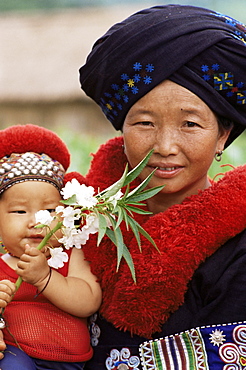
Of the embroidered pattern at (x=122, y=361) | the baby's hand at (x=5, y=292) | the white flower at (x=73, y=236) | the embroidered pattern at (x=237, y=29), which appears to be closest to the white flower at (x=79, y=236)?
the white flower at (x=73, y=236)

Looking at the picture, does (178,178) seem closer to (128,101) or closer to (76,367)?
(128,101)

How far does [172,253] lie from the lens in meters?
2.66

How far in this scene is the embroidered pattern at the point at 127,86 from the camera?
8.98 ft

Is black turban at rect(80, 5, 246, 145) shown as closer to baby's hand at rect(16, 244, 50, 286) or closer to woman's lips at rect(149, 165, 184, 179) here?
woman's lips at rect(149, 165, 184, 179)

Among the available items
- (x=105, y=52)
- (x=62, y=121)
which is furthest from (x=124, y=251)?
(x=62, y=121)

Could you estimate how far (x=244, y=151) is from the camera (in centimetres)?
705

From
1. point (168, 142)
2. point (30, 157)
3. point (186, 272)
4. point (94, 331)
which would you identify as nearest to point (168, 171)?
point (168, 142)

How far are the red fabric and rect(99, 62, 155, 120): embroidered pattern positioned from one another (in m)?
0.88

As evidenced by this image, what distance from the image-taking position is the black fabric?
2586 mm

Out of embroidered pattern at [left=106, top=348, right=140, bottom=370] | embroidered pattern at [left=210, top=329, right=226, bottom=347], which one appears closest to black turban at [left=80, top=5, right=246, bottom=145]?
embroidered pattern at [left=210, top=329, right=226, bottom=347]

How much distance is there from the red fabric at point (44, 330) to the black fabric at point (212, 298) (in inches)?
5.2

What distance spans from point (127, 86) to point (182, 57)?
27cm

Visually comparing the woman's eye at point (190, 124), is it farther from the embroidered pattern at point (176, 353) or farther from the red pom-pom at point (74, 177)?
the embroidered pattern at point (176, 353)

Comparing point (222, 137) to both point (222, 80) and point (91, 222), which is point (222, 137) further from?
point (91, 222)
